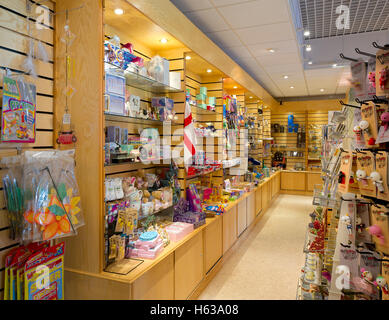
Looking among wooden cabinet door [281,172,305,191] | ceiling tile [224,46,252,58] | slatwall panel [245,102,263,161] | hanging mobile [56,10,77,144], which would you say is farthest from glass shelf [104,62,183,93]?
wooden cabinet door [281,172,305,191]

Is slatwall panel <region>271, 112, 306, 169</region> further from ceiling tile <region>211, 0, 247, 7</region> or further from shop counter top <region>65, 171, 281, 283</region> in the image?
shop counter top <region>65, 171, 281, 283</region>

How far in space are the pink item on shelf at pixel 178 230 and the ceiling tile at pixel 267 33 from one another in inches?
107

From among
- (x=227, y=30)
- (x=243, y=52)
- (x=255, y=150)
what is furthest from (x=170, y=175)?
(x=255, y=150)

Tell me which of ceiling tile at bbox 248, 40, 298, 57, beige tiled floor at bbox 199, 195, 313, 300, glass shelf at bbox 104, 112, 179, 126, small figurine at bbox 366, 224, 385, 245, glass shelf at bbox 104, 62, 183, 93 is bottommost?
beige tiled floor at bbox 199, 195, 313, 300

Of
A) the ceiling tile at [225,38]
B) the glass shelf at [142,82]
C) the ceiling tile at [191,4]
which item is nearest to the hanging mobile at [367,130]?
the glass shelf at [142,82]

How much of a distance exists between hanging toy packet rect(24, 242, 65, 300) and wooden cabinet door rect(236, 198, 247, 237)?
3.01 meters

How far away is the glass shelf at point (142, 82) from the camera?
7.28 ft

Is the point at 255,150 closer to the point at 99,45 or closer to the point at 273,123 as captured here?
the point at 273,123

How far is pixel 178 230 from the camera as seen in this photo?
2.61 metres

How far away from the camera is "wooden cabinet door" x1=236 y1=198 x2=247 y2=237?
4.47 meters

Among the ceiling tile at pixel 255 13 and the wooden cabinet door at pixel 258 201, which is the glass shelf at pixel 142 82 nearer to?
the ceiling tile at pixel 255 13

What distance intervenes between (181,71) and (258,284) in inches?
102

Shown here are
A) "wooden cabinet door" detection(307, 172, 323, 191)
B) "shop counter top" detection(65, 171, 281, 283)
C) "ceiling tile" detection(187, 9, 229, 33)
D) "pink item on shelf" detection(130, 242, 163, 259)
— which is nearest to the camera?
→ "shop counter top" detection(65, 171, 281, 283)

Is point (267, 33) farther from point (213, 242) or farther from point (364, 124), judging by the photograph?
point (213, 242)
